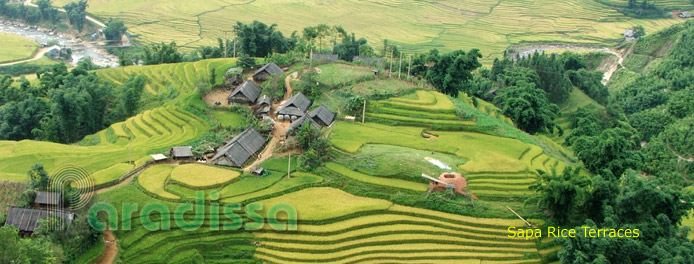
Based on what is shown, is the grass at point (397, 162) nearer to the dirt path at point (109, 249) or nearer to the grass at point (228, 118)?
the grass at point (228, 118)

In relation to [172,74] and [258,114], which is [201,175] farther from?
[172,74]

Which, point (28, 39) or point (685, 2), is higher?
point (685, 2)

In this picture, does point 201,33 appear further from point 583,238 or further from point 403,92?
point 583,238

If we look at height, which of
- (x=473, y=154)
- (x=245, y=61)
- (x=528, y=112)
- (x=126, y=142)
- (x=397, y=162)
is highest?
(x=245, y=61)

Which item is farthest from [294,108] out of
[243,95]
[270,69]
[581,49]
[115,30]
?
[581,49]

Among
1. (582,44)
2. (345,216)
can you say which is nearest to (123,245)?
(345,216)

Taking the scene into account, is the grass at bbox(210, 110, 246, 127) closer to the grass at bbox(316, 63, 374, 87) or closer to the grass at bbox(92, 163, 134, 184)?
the grass at bbox(316, 63, 374, 87)
